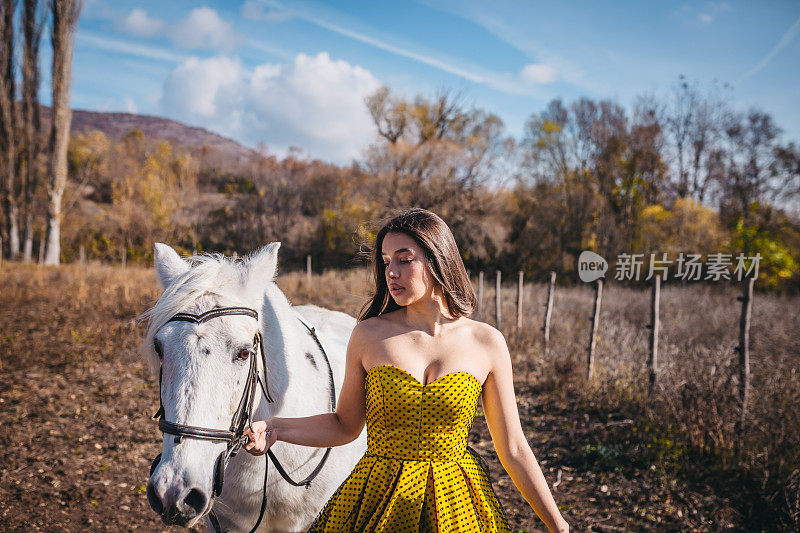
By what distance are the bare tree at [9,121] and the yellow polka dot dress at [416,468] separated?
23.8m

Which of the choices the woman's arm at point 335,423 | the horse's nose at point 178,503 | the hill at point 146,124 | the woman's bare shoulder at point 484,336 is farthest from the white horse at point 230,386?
the hill at point 146,124

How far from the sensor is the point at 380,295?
1.62 m

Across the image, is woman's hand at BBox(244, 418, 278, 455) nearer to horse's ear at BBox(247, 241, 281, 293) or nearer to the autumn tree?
horse's ear at BBox(247, 241, 281, 293)

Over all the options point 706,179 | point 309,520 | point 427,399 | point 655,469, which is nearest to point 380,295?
point 427,399

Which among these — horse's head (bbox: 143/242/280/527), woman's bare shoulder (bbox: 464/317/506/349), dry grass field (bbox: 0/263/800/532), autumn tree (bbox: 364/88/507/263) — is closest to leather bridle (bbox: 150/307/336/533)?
horse's head (bbox: 143/242/280/527)

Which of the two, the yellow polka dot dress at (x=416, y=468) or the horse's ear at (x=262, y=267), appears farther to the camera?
the horse's ear at (x=262, y=267)

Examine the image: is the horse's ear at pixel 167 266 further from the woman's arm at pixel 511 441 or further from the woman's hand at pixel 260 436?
the woman's arm at pixel 511 441

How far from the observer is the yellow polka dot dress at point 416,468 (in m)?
1.30

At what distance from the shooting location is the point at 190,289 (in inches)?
60.7

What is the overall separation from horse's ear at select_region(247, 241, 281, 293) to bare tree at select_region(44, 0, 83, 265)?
832 inches

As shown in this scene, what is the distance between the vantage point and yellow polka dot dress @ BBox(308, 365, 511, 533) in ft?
4.26

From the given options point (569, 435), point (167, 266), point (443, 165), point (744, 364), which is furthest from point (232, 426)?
point (443, 165)

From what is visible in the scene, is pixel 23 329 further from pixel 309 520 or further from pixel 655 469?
pixel 655 469

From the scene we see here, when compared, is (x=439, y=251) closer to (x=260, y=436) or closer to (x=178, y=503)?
(x=260, y=436)
